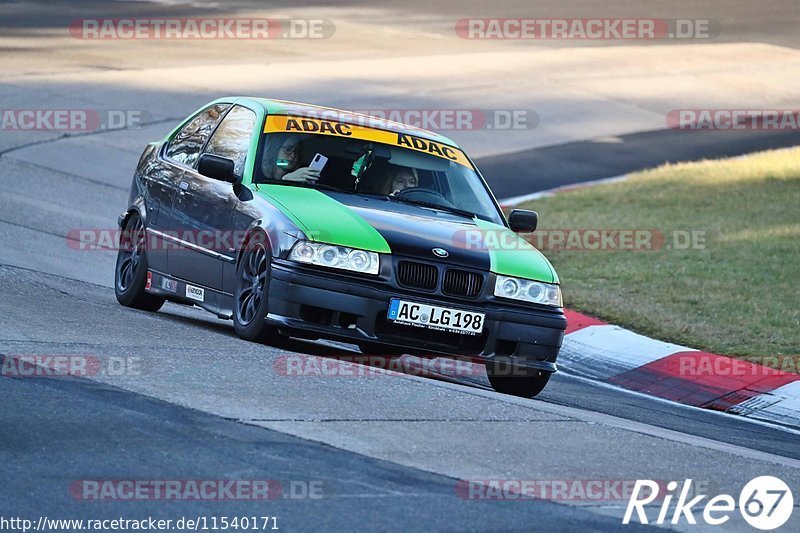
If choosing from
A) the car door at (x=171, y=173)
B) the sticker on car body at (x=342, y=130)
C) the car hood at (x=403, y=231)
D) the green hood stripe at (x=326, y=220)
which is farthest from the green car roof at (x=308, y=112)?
the green hood stripe at (x=326, y=220)

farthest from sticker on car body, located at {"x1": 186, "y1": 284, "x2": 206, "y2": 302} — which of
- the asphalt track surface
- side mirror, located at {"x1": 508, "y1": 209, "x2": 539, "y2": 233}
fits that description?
side mirror, located at {"x1": 508, "y1": 209, "x2": 539, "y2": 233}

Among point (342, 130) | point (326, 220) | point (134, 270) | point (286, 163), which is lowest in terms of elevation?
point (134, 270)

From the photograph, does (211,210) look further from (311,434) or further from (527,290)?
(311,434)

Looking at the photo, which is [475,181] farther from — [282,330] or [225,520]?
[225,520]

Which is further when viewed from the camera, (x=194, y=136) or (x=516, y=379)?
(x=194, y=136)

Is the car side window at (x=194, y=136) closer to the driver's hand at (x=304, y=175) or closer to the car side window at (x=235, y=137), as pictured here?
the car side window at (x=235, y=137)

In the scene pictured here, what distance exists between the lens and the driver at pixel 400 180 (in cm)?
974

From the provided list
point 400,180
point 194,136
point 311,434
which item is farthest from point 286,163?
point 311,434

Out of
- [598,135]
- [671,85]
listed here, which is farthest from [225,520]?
[671,85]

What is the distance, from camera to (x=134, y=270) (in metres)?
10.8

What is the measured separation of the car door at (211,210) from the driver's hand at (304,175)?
31 cm

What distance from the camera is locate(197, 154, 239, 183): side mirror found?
9.44 m

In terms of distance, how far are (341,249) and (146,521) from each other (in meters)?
3.38

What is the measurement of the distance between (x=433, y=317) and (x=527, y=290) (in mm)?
655
